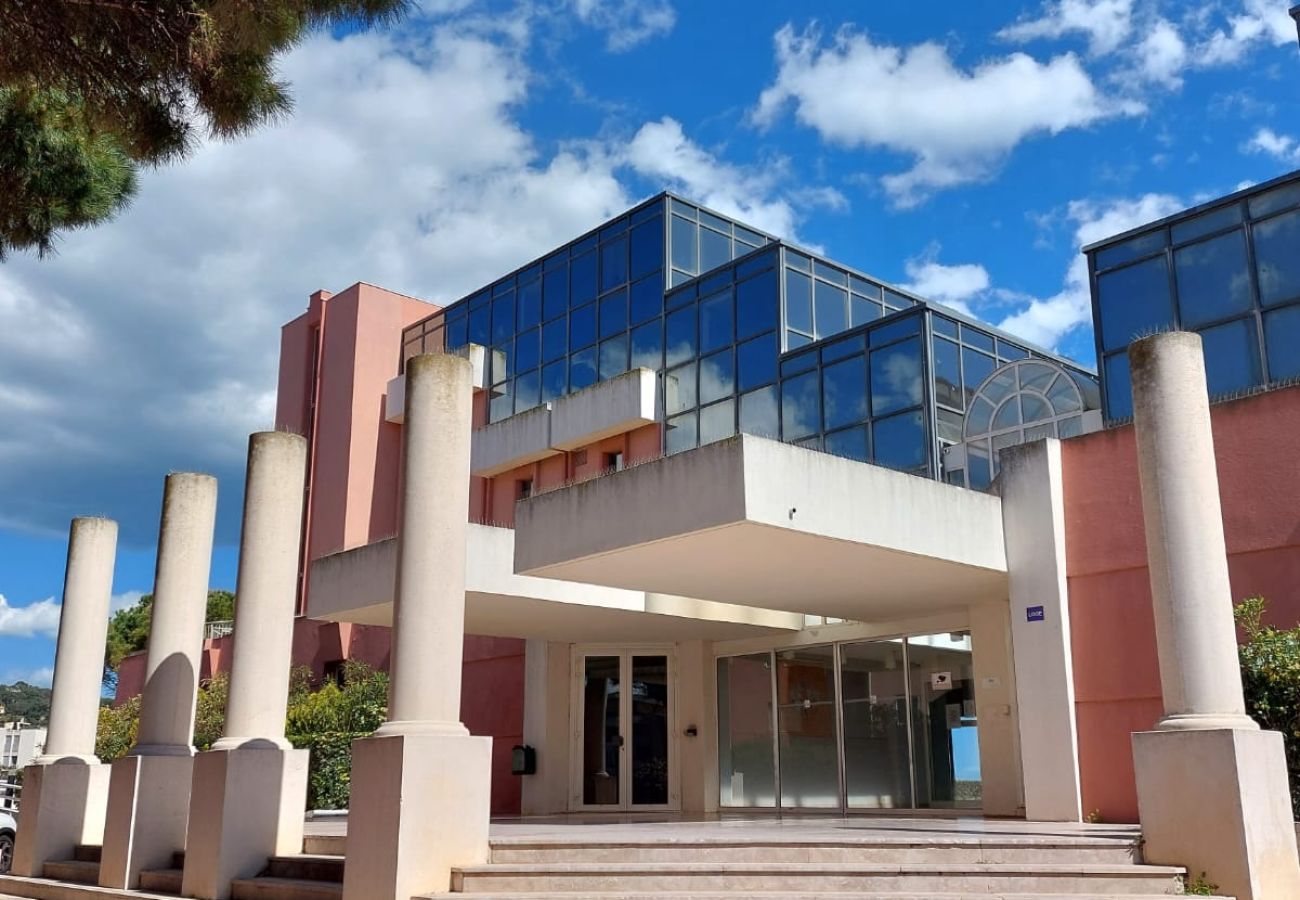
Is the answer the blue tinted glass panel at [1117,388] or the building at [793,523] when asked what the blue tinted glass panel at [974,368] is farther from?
the blue tinted glass panel at [1117,388]

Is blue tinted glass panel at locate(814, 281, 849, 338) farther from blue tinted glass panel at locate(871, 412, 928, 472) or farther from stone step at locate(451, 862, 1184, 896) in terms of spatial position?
stone step at locate(451, 862, 1184, 896)

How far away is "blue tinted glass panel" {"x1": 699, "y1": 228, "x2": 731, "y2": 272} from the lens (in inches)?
1035

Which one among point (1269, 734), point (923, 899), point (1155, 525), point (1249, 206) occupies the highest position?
point (1249, 206)

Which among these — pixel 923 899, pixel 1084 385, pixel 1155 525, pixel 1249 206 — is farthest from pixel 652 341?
pixel 923 899

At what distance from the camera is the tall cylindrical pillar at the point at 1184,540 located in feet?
31.6

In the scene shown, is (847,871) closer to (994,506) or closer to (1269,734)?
(1269,734)

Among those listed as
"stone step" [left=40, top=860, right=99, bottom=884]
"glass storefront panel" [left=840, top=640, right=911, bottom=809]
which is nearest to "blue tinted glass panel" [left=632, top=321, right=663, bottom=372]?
"glass storefront panel" [left=840, top=640, right=911, bottom=809]

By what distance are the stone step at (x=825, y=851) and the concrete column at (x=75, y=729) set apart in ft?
25.9

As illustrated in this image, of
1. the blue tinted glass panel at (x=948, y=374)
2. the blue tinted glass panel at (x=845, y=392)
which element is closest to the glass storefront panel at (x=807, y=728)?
the blue tinted glass panel at (x=845, y=392)

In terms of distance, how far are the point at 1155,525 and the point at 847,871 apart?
12.5ft

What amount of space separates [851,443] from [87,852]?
1373 centimetres

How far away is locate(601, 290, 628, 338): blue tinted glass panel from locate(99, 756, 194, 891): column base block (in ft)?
48.6

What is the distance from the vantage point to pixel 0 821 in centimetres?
2020

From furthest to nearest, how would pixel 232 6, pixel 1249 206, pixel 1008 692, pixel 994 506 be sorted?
1. pixel 1249 206
2. pixel 1008 692
3. pixel 994 506
4. pixel 232 6
